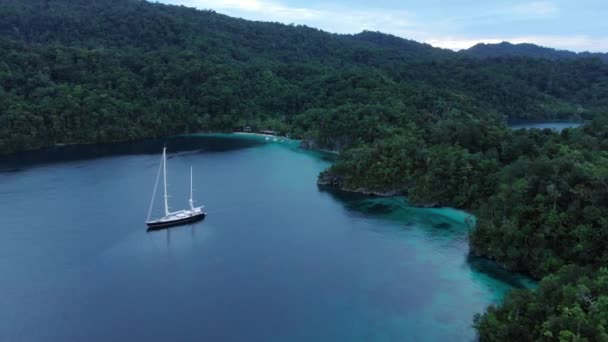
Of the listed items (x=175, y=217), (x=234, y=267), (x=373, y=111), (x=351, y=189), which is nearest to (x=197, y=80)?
(x=373, y=111)

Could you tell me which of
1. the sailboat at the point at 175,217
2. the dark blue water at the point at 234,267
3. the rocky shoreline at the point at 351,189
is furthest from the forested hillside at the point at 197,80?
the sailboat at the point at 175,217

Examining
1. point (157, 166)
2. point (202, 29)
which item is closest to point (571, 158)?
point (157, 166)

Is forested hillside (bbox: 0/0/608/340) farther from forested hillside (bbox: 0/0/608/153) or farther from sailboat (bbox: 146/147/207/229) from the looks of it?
sailboat (bbox: 146/147/207/229)

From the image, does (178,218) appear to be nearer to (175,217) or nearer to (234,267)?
(175,217)

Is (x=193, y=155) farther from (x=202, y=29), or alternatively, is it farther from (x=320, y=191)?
(x=202, y=29)

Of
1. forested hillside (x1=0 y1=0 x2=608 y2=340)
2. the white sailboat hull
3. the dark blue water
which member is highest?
forested hillside (x1=0 y1=0 x2=608 y2=340)

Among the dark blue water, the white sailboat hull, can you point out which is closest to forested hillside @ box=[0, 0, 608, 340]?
the dark blue water
